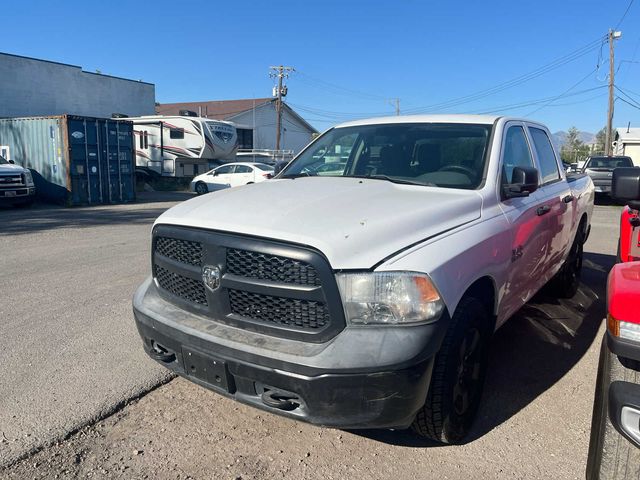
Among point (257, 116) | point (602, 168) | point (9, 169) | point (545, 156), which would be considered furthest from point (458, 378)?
point (257, 116)

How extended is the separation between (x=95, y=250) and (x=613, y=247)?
9.21 meters

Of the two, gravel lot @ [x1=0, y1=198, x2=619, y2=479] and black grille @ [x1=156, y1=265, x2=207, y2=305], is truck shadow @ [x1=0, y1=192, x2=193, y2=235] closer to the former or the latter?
gravel lot @ [x1=0, y1=198, x2=619, y2=479]

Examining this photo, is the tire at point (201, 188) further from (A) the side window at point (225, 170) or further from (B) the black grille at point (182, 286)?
(B) the black grille at point (182, 286)

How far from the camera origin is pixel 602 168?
63.8 ft

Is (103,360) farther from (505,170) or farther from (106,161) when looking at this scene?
(106,161)

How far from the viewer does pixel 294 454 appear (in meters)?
2.87

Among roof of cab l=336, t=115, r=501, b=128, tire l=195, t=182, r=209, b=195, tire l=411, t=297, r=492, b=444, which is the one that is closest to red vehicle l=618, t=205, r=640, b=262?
roof of cab l=336, t=115, r=501, b=128

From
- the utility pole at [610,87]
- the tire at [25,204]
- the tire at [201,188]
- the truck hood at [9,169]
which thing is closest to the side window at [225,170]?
the tire at [201,188]

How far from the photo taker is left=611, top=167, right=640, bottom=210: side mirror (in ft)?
9.05

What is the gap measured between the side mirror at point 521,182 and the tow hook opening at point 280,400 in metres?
2.01

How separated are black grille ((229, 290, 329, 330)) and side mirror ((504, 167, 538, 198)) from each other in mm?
1745

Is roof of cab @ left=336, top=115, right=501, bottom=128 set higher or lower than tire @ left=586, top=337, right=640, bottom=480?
higher

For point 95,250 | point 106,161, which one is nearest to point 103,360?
point 95,250

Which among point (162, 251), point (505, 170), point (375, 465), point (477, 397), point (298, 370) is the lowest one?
point (375, 465)
